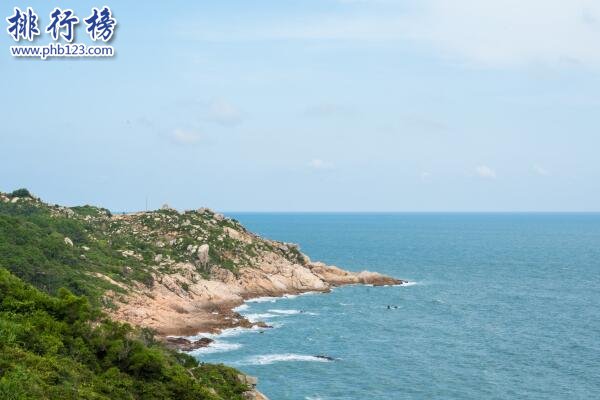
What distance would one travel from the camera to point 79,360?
125 feet

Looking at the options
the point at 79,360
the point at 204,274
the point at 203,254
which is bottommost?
the point at 204,274

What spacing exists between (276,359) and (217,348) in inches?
334

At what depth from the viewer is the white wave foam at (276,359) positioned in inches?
2680

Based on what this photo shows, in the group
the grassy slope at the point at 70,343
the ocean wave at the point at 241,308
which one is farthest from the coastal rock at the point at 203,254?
the grassy slope at the point at 70,343

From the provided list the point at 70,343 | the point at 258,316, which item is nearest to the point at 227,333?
the point at 258,316

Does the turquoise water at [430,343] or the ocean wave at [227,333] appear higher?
the ocean wave at [227,333]

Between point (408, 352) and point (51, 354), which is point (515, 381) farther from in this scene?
point (51, 354)

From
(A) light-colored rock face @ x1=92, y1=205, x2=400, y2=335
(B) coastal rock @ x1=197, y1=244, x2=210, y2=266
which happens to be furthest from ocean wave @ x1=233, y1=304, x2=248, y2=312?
(B) coastal rock @ x1=197, y1=244, x2=210, y2=266

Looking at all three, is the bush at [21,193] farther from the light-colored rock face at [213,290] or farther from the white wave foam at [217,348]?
the white wave foam at [217,348]

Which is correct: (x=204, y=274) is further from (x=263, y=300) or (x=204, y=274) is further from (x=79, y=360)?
(x=79, y=360)

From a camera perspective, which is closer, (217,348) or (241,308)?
(217,348)

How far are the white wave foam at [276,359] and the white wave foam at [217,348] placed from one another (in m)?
4.91

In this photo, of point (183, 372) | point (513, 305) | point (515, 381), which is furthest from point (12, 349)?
point (513, 305)

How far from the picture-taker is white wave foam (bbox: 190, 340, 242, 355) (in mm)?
71500
